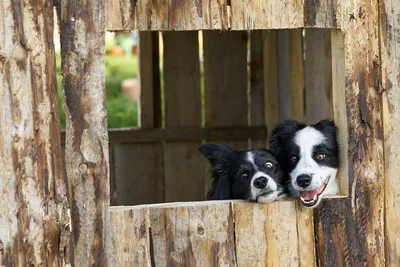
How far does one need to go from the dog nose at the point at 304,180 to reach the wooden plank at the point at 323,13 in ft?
2.89

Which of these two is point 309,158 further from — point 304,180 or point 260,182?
point 260,182

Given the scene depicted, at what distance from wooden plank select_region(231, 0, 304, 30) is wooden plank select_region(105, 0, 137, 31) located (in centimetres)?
56

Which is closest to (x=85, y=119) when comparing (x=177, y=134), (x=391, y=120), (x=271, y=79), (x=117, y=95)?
(x=391, y=120)

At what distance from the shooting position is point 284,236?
4.63 meters

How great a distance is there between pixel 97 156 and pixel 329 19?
1.52m

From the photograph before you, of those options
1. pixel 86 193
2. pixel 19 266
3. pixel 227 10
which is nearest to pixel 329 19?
pixel 227 10

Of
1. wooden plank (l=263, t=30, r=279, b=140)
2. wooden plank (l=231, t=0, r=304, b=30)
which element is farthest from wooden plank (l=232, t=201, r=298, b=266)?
wooden plank (l=263, t=30, r=279, b=140)

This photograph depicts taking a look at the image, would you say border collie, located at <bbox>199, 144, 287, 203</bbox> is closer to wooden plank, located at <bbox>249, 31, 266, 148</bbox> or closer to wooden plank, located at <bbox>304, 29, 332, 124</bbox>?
wooden plank, located at <bbox>304, 29, 332, 124</bbox>

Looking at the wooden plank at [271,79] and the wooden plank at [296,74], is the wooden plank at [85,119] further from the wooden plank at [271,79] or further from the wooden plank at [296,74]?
the wooden plank at [271,79]

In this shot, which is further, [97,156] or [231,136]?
[231,136]

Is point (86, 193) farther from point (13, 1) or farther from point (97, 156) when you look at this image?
point (13, 1)

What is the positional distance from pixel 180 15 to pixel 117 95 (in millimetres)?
9535

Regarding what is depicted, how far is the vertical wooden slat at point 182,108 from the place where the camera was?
7.50 metres

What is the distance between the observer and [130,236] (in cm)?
436
